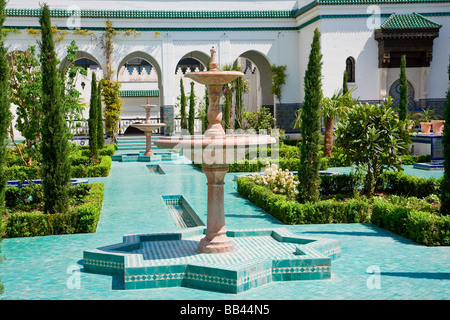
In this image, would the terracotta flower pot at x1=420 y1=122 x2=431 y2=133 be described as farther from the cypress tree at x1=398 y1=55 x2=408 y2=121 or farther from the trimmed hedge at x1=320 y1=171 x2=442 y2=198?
the trimmed hedge at x1=320 y1=171 x2=442 y2=198

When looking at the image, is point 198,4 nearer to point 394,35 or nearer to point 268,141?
point 394,35

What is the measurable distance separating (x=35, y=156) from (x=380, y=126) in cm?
600

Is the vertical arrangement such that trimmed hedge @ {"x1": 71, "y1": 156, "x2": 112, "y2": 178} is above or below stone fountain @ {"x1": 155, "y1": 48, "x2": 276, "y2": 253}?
below

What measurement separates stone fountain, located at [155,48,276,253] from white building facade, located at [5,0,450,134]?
1599 centimetres

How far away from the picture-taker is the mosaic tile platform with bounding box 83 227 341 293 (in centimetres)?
544

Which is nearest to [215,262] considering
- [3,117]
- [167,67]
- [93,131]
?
[3,117]

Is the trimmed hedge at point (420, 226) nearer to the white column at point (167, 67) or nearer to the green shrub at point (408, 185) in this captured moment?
the green shrub at point (408, 185)

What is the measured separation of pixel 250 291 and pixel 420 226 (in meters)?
2.78

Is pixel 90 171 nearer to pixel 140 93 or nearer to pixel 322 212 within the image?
pixel 322 212

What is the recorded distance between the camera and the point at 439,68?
2195 centimetres

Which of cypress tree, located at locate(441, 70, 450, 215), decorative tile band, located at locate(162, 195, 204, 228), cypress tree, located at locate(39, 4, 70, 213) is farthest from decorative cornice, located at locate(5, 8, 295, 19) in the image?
cypress tree, located at locate(441, 70, 450, 215)

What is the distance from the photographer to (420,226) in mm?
7098
